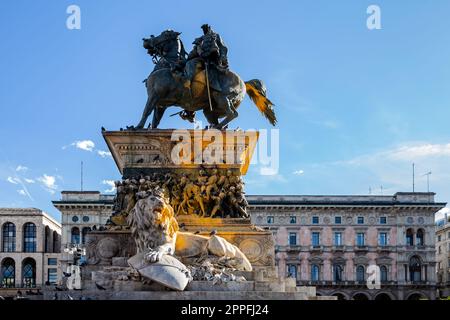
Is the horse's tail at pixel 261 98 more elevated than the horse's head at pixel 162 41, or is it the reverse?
the horse's head at pixel 162 41

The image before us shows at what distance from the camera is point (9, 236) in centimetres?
10856

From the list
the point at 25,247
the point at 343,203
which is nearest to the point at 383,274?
the point at 343,203

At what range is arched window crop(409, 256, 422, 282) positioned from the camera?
10094cm

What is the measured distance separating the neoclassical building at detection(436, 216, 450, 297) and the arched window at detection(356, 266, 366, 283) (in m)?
15.8

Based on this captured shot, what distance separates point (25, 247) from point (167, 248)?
97.4 metres

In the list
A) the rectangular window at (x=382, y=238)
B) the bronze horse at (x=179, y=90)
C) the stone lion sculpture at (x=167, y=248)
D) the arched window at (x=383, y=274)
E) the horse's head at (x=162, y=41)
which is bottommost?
the arched window at (x=383, y=274)

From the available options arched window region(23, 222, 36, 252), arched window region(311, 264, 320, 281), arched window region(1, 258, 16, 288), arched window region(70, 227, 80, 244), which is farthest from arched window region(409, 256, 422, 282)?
arched window region(1, 258, 16, 288)

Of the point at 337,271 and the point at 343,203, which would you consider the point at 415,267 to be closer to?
the point at 337,271

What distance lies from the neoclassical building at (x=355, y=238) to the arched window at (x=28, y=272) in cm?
3442

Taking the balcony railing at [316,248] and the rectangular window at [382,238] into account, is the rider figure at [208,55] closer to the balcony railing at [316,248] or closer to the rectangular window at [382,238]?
the balcony railing at [316,248]

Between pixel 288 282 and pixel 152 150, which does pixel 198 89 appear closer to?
pixel 152 150

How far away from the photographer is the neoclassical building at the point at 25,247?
108 meters

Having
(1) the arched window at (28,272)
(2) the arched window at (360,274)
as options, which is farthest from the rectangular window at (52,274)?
(2) the arched window at (360,274)
